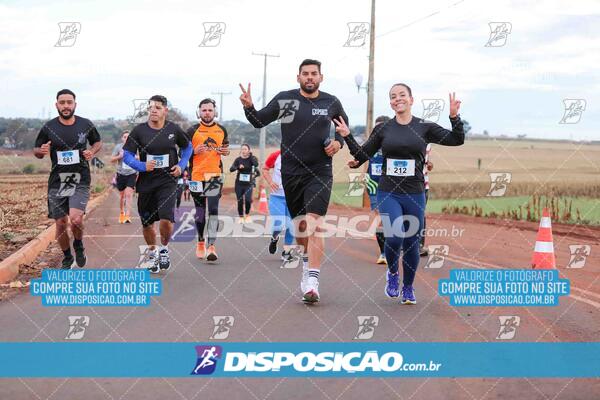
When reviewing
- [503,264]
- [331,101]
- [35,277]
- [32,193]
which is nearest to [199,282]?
[35,277]

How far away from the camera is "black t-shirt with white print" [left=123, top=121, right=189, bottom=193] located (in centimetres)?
1059

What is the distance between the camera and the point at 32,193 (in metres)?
27.0

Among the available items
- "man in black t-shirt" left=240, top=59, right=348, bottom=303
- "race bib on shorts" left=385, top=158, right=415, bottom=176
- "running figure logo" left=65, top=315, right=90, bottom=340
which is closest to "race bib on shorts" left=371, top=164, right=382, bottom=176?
"man in black t-shirt" left=240, top=59, right=348, bottom=303

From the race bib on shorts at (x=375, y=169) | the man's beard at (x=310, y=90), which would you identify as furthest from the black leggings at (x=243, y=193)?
the man's beard at (x=310, y=90)

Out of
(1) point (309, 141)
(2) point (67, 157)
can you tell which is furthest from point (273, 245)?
(1) point (309, 141)

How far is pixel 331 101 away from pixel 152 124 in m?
3.00

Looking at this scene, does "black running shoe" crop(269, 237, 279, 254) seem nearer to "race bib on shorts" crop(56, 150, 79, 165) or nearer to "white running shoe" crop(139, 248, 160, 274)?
"white running shoe" crop(139, 248, 160, 274)

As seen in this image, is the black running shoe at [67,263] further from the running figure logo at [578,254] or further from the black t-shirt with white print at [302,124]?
the running figure logo at [578,254]

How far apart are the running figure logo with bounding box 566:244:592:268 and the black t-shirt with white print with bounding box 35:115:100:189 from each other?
7.14m

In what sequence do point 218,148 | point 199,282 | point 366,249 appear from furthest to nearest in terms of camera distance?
point 366,249, point 218,148, point 199,282

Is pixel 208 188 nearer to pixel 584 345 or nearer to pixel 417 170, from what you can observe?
pixel 417 170

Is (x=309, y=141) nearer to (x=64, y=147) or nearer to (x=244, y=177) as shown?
(x=64, y=147)

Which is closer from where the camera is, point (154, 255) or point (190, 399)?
point (190, 399)

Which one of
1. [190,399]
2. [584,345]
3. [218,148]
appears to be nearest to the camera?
[190,399]
